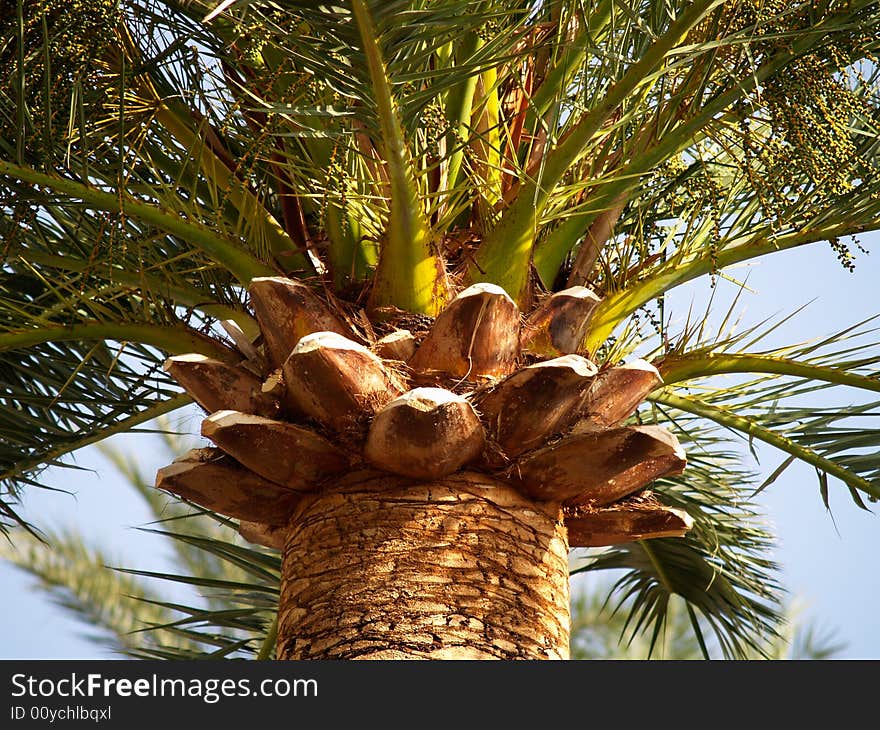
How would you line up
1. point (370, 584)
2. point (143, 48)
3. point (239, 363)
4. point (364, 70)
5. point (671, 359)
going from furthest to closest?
1. point (143, 48)
2. point (671, 359)
3. point (239, 363)
4. point (370, 584)
5. point (364, 70)

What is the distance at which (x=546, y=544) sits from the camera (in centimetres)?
310

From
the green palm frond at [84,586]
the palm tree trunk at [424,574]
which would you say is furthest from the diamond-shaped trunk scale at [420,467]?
the green palm frond at [84,586]

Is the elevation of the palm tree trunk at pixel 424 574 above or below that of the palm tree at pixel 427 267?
below

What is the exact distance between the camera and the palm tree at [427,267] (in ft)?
9.53

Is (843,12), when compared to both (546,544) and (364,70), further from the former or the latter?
(546,544)

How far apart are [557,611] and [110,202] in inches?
67.5

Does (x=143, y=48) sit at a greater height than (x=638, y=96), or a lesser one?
greater

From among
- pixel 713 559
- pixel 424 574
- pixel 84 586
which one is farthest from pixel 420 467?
pixel 84 586

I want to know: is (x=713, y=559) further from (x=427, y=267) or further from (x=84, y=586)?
(x=84, y=586)

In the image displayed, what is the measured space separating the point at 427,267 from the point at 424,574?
2.85 feet

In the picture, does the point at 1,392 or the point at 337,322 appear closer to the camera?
the point at 337,322

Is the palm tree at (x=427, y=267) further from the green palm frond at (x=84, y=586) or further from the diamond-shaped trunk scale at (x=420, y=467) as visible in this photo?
the green palm frond at (x=84, y=586)

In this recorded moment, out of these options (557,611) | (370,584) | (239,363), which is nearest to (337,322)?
(239,363)

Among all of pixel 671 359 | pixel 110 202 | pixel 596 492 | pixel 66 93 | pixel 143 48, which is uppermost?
pixel 143 48
